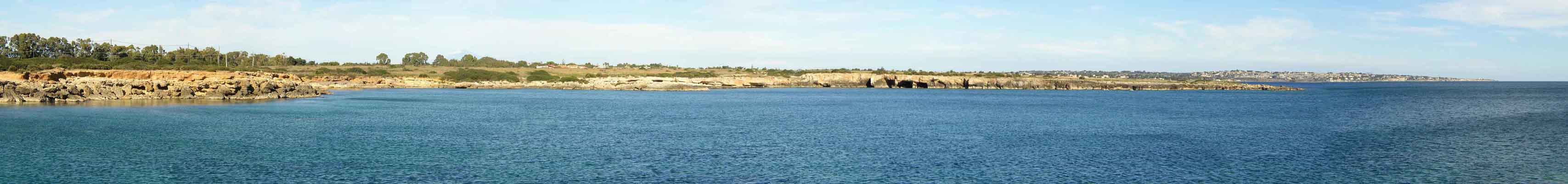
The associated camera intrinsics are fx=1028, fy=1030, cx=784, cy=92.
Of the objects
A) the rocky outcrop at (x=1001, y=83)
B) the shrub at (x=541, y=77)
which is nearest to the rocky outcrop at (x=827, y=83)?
the rocky outcrop at (x=1001, y=83)

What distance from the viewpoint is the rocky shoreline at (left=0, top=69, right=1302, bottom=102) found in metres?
51.7

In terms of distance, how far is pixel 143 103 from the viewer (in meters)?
49.5

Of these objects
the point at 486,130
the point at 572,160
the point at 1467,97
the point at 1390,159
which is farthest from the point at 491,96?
the point at 1467,97

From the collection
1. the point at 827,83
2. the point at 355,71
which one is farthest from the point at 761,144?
the point at 355,71

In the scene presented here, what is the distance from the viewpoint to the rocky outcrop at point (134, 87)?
4812 cm

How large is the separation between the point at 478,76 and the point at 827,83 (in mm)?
41759

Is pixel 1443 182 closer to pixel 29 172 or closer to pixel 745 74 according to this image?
pixel 29 172

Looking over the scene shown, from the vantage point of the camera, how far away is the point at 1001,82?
115250 mm

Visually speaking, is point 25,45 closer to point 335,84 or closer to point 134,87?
point 335,84

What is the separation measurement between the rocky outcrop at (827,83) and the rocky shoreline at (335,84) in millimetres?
121

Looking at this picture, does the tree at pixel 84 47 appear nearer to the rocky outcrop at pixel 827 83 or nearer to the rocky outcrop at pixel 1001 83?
the rocky outcrop at pixel 827 83

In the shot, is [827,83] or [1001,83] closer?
[1001,83]

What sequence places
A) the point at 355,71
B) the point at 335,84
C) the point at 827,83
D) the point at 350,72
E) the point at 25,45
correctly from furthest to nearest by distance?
the point at 355,71 < the point at 350,72 < the point at 827,83 < the point at 25,45 < the point at 335,84

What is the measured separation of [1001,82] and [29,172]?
10334cm
